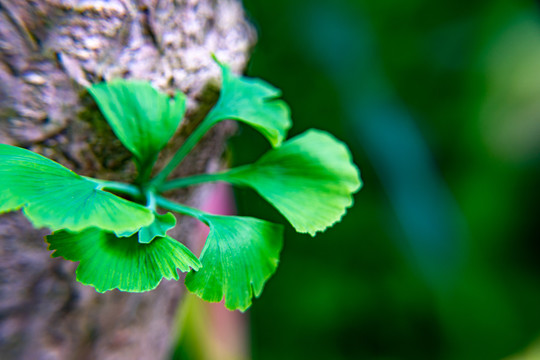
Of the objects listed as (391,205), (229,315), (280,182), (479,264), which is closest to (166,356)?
(280,182)

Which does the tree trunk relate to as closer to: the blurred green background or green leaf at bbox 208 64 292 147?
green leaf at bbox 208 64 292 147

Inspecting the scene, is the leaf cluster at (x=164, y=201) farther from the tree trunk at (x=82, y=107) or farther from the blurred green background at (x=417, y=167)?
the blurred green background at (x=417, y=167)

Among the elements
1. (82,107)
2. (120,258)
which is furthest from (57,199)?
(82,107)

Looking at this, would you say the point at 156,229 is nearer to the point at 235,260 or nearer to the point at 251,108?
the point at 235,260

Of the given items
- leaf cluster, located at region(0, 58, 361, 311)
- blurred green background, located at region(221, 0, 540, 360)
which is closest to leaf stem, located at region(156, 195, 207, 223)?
leaf cluster, located at region(0, 58, 361, 311)

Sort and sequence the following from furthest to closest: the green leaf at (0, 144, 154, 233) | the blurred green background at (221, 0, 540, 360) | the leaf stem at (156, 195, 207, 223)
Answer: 1. the blurred green background at (221, 0, 540, 360)
2. the leaf stem at (156, 195, 207, 223)
3. the green leaf at (0, 144, 154, 233)

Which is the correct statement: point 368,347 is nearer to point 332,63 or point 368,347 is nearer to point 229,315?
point 229,315
